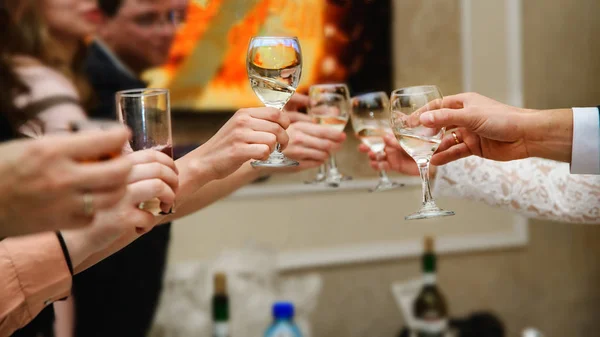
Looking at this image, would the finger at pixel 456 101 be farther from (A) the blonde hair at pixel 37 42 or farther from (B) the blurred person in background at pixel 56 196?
(A) the blonde hair at pixel 37 42

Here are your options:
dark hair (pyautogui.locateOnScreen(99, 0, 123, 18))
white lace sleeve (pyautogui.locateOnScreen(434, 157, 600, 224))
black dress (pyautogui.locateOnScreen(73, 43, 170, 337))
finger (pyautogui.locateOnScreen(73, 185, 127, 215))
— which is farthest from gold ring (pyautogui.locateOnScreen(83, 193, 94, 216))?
dark hair (pyautogui.locateOnScreen(99, 0, 123, 18))

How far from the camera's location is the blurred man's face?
2.20 metres

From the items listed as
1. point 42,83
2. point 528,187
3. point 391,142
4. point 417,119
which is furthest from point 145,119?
point 42,83

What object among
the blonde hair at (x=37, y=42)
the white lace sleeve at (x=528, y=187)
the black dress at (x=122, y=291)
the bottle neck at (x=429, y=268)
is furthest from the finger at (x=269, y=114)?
the bottle neck at (x=429, y=268)

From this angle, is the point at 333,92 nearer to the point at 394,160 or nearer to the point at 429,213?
the point at 394,160

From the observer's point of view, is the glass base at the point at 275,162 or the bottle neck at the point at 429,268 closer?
the glass base at the point at 275,162

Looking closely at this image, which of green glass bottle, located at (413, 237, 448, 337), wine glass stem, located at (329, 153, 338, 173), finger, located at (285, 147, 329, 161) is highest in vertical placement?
finger, located at (285, 147, 329, 161)

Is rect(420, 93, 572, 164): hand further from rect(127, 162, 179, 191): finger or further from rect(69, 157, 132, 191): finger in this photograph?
rect(69, 157, 132, 191): finger

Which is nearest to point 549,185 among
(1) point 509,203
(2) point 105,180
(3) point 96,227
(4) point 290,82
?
(1) point 509,203

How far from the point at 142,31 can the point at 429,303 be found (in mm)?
1202

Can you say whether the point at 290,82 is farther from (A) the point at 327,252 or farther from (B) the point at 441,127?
(A) the point at 327,252

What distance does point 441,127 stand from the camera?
3.73ft

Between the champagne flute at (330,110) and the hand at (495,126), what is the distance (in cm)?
26

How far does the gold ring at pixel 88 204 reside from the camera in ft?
2.25
